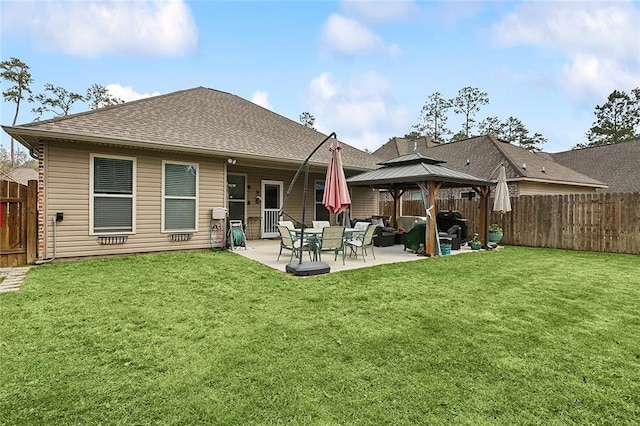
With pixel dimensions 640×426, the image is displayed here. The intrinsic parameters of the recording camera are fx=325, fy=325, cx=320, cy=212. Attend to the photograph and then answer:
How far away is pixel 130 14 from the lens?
33.8 ft

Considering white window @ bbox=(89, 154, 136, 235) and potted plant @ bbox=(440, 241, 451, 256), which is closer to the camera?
white window @ bbox=(89, 154, 136, 235)

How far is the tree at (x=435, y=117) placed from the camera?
3409 centimetres

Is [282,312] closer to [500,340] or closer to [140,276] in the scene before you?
[500,340]

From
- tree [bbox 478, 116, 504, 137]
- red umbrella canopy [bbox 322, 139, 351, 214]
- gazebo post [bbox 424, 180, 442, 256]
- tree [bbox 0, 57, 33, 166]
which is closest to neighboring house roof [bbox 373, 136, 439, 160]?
tree [bbox 478, 116, 504, 137]

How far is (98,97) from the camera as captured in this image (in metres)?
28.7

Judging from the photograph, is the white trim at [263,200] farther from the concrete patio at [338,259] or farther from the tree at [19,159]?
the tree at [19,159]

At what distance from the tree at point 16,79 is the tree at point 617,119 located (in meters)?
48.6

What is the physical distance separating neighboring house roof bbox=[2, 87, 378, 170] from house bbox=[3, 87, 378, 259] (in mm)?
29

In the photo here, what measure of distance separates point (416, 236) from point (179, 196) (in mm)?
6430

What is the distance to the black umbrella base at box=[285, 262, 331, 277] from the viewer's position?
5.86 metres

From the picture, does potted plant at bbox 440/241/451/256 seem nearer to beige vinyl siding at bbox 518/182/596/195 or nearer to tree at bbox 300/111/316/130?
beige vinyl siding at bbox 518/182/596/195

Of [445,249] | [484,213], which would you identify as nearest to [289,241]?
[445,249]

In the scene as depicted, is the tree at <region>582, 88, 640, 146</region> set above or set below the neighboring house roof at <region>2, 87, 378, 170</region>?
above

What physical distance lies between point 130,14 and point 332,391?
41.3 ft
